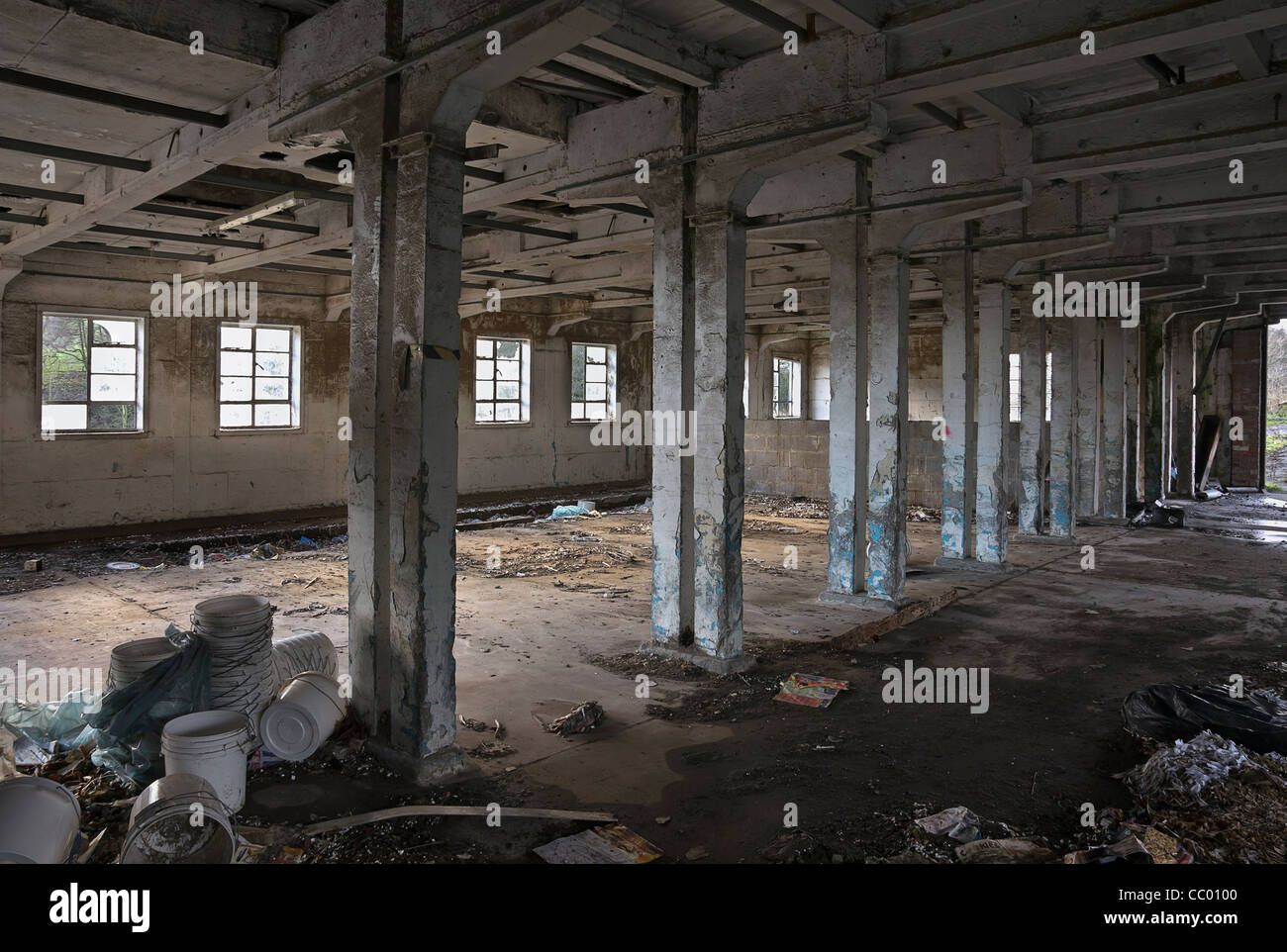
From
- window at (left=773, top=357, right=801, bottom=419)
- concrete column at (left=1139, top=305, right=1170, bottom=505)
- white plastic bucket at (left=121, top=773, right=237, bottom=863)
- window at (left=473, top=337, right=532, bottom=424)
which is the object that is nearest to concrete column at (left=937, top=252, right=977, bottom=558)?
white plastic bucket at (left=121, top=773, right=237, bottom=863)

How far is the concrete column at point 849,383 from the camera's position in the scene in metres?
8.35

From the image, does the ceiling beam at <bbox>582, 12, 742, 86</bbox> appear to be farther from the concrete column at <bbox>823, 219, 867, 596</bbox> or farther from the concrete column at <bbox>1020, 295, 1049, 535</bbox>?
the concrete column at <bbox>1020, 295, 1049, 535</bbox>

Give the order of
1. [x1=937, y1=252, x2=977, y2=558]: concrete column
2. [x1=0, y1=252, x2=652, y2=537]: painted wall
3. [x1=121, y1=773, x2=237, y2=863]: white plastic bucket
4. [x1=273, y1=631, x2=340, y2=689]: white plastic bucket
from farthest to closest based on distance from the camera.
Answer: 1. [x1=0, y1=252, x2=652, y2=537]: painted wall
2. [x1=937, y1=252, x2=977, y2=558]: concrete column
3. [x1=273, y1=631, x2=340, y2=689]: white plastic bucket
4. [x1=121, y1=773, x2=237, y2=863]: white plastic bucket

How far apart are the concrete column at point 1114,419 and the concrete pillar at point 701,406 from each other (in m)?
11.6

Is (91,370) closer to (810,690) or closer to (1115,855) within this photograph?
(810,690)

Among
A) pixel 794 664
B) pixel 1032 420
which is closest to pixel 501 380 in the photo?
pixel 1032 420

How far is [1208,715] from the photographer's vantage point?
5082mm

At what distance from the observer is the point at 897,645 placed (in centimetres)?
747

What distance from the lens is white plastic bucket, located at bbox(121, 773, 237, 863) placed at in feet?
11.4

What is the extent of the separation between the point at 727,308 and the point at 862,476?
2875mm

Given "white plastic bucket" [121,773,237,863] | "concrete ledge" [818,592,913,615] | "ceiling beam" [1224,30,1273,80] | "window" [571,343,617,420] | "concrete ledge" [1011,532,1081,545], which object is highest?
"ceiling beam" [1224,30,1273,80]

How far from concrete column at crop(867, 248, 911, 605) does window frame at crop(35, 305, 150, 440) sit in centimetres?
1098

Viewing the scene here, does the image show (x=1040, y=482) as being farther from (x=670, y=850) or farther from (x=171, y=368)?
(x=171, y=368)

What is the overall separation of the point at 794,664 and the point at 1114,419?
11.6 m
